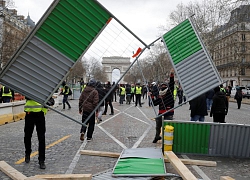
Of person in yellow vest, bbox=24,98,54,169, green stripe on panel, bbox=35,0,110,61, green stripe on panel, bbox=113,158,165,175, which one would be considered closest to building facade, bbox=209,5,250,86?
green stripe on panel, bbox=113,158,165,175

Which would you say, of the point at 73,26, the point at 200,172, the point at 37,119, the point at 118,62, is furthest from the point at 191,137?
the point at 73,26

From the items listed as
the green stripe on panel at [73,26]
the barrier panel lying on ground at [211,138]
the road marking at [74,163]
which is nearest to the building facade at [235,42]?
the barrier panel lying on ground at [211,138]

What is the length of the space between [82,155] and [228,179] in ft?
11.5

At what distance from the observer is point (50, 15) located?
19.5ft

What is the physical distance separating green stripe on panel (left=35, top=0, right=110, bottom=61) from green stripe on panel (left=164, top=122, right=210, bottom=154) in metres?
2.86

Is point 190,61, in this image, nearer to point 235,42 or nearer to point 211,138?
point 211,138

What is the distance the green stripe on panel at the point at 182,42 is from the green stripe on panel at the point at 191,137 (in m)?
1.60

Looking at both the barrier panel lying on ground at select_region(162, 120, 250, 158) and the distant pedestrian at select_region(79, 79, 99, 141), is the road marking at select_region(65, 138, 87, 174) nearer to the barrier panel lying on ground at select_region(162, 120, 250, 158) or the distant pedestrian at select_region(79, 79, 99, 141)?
the distant pedestrian at select_region(79, 79, 99, 141)

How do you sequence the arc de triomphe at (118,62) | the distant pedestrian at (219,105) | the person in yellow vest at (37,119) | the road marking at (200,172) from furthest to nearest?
the distant pedestrian at (219,105), the arc de triomphe at (118,62), the person in yellow vest at (37,119), the road marking at (200,172)

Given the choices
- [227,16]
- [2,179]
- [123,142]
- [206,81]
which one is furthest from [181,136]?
[227,16]

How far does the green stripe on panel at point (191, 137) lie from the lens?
24.0 ft

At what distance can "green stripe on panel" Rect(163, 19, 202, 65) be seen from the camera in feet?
23.6

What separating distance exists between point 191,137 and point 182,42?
233 cm

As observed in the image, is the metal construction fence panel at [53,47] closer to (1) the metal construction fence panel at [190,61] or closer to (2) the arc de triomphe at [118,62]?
(2) the arc de triomphe at [118,62]
